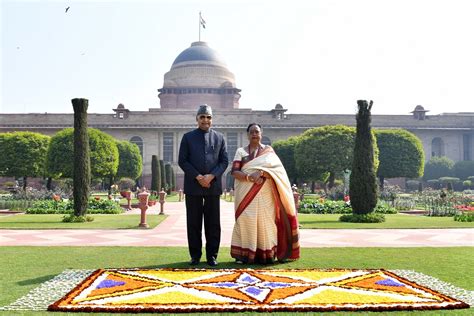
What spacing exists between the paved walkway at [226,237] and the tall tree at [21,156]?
22.8 metres

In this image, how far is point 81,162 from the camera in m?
15.4

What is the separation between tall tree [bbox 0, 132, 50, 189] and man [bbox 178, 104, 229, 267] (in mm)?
28600

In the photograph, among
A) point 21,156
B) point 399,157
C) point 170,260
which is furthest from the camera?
point 399,157

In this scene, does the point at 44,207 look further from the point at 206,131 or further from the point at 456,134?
the point at 456,134

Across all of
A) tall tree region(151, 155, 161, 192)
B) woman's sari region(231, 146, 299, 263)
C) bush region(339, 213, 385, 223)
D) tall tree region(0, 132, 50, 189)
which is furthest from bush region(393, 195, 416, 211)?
tall tree region(0, 132, 50, 189)

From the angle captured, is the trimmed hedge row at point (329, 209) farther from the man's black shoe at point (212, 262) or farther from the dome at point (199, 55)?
the dome at point (199, 55)

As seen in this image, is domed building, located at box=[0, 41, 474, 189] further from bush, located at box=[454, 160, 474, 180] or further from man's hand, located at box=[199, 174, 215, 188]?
man's hand, located at box=[199, 174, 215, 188]

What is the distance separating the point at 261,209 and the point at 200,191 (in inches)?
31.2

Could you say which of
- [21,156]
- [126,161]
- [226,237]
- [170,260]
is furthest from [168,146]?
[170,260]

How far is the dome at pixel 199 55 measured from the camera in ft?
233

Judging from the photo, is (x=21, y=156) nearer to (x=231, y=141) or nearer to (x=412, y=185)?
(x=231, y=141)

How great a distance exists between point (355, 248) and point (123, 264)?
3.87 metres

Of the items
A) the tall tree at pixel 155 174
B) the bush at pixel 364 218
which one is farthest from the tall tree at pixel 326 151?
the bush at pixel 364 218

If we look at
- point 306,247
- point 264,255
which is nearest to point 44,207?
point 306,247
